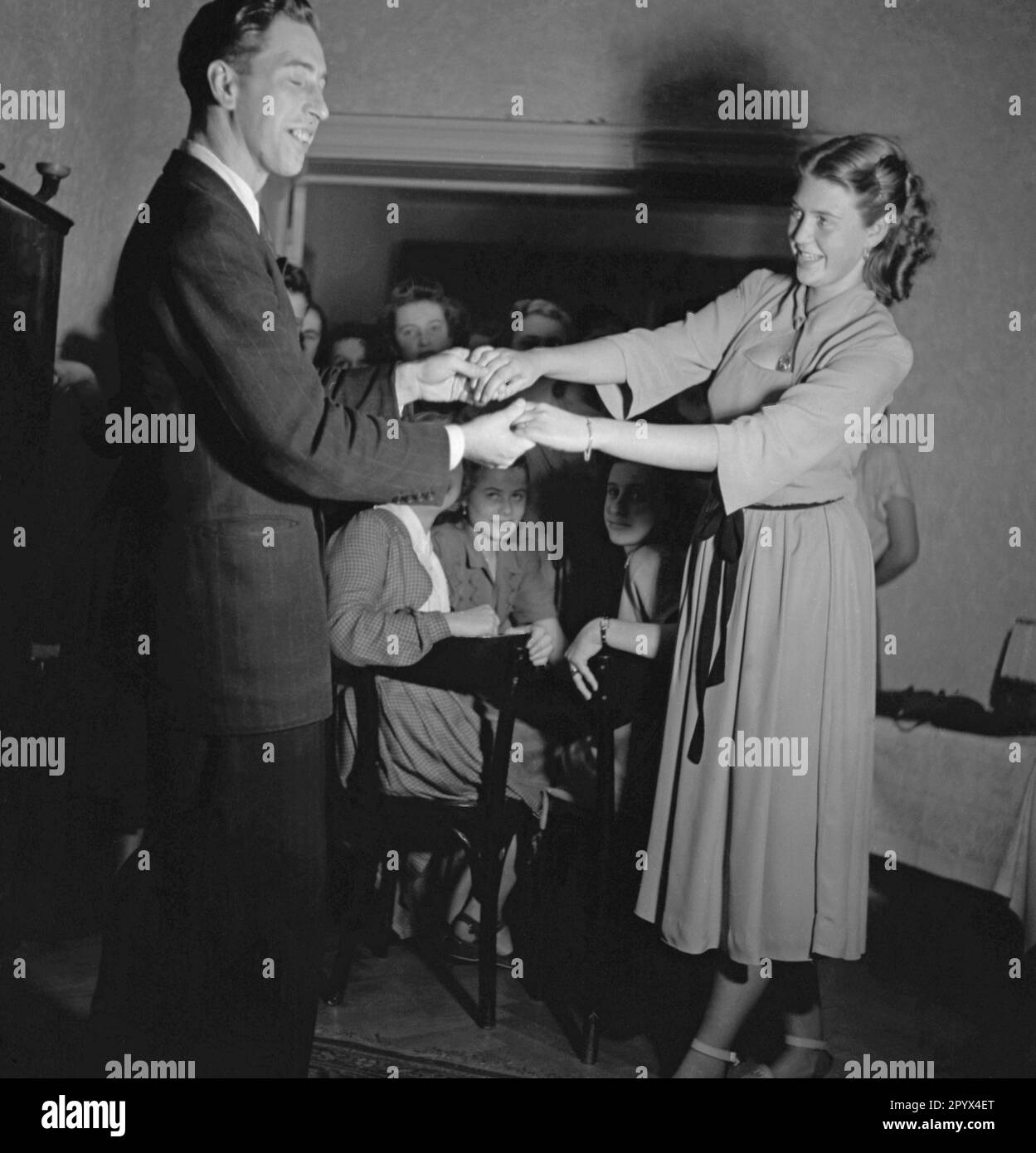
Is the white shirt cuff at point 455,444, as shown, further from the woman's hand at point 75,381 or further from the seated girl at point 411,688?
the woman's hand at point 75,381

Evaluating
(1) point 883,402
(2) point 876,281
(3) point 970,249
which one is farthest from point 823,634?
(3) point 970,249

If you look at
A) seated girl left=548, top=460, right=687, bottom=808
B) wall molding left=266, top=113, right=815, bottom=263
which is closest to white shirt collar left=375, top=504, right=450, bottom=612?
seated girl left=548, top=460, right=687, bottom=808

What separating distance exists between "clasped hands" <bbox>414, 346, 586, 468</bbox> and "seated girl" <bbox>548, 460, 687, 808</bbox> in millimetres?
457

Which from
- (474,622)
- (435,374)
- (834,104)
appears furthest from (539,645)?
(834,104)

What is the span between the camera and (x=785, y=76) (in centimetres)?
253

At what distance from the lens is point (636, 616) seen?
2.37 metres

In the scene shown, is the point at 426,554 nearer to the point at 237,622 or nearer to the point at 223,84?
the point at 237,622

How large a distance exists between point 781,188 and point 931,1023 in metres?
1.81

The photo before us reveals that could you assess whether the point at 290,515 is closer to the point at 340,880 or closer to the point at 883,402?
the point at 883,402

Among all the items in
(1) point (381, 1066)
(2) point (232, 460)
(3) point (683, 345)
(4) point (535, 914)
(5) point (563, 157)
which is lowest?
(1) point (381, 1066)

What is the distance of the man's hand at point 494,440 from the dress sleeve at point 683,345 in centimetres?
42

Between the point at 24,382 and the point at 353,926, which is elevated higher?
the point at 24,382

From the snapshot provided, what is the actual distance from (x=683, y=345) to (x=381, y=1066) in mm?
1384

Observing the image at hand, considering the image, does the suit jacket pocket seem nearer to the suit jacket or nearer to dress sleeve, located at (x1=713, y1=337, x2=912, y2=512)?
the suit jacket
